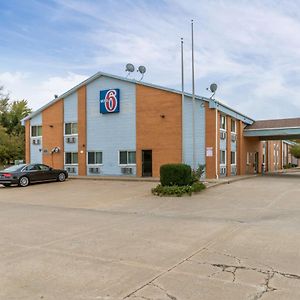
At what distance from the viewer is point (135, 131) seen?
30.3 m

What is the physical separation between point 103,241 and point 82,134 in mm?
25235

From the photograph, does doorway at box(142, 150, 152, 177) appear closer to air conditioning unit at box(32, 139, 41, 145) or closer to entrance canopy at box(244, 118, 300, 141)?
entrance canopy at box(244, 118, 300, 141)

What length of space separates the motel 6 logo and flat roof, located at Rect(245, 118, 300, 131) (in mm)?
11938

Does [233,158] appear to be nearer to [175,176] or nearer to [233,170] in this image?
[233,170]

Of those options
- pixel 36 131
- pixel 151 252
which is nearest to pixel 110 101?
pixel 36 131

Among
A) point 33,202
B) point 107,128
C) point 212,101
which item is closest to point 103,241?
point 33,202

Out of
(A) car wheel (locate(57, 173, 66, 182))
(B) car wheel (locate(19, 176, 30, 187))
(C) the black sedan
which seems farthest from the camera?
(A) car wheel (locate(57, 173, 66, 182))

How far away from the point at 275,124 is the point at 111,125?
14283 mm

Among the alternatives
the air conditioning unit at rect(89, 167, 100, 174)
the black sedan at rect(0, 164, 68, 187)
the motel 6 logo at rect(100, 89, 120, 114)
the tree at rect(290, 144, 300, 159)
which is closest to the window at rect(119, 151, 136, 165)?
the air conditioning unit at rect(89, 167, 100, 174)

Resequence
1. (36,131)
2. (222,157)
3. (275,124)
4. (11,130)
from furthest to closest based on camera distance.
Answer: (11,130) < (36,131) < (275,124) < (222,157)

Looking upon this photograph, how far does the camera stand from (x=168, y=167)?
738 inches

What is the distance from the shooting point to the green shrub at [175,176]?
18438 millimetres

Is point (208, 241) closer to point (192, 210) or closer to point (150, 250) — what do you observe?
point (150, 250)

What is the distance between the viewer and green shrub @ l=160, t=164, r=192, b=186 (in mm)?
18438
